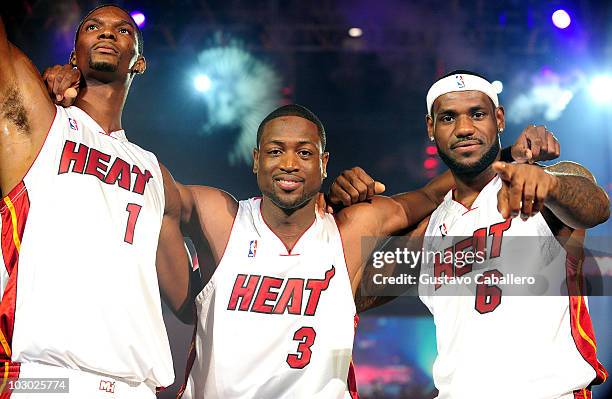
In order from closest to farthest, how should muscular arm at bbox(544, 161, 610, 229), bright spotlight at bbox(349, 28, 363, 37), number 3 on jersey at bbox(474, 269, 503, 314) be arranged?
1. muscular arm at bbox(544, 161, 610, 229)
2. number 3 on jersey at bbox(474, 269, 503, 314)
3. bright spotlight at bbox(349, 28, 363, 37)

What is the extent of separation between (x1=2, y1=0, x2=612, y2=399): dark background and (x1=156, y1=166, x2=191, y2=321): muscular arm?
4019 mm

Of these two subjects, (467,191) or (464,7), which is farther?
(464,7)

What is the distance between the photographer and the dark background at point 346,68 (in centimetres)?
656

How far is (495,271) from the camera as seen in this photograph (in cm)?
267

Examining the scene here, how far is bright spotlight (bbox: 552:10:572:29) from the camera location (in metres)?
6.46

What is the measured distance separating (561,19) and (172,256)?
16.1ft

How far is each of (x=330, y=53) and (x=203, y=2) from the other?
1.27m

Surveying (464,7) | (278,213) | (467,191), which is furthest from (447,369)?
(464,7)

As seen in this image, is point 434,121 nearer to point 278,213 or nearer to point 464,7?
point 278,213

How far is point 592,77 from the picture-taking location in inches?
263

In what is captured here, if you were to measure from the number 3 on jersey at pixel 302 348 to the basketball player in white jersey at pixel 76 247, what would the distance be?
18.7 inches

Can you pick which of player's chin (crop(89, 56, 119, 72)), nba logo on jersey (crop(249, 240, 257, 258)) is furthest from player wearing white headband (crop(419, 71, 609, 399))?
player's chin (crop(89, 56, 119, 72))

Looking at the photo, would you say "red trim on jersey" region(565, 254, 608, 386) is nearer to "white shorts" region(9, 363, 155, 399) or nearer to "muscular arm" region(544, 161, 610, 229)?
"muscular arm" region(544, 161, 610, 229)

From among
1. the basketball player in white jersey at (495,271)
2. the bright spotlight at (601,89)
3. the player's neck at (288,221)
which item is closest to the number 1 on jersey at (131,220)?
the player's neck at (288,221)
